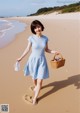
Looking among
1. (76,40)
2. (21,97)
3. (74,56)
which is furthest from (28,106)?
(76,40)

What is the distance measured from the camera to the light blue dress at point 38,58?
232 cm

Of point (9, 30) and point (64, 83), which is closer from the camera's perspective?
point (64, 83)

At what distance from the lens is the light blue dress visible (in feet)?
7.62

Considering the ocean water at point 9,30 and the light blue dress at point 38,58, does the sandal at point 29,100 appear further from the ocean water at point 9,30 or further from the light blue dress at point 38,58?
the ocean water at point 9,30

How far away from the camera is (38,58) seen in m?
2.36

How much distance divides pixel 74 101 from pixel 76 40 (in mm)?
915

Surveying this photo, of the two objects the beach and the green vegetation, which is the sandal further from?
the green vegetation

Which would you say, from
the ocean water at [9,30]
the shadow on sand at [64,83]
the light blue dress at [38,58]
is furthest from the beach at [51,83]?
the ocean water at [9,30]

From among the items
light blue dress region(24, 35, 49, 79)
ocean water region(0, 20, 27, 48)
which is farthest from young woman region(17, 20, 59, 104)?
ocean water region(0, 20, 27, 48)

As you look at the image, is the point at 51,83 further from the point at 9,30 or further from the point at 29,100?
the point at 9,30

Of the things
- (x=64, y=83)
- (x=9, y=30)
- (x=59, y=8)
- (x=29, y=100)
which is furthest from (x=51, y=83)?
(x=9, y=30)

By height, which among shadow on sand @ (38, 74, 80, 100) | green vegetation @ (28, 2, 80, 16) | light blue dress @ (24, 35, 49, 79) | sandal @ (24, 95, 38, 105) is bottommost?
sandal @ (24, 95, 38, 105)

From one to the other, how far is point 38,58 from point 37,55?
0.7 inches

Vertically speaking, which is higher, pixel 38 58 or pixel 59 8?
pixel 59 8
